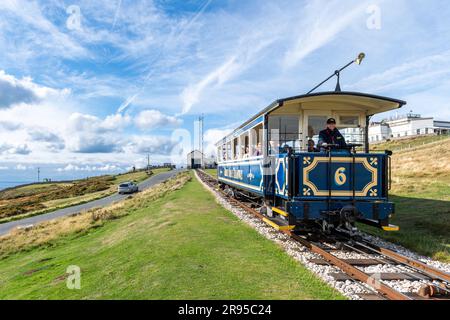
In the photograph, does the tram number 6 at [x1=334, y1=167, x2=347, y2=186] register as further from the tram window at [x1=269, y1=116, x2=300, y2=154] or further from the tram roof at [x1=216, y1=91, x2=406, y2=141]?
the tram roof at [x1=216, y1=91, x2=406, y2=141]

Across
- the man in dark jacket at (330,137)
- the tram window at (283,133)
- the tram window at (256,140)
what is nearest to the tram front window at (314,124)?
the tram window at (283,133)

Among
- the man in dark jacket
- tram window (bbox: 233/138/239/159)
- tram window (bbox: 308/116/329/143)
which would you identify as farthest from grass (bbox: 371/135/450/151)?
the man in dark jacket

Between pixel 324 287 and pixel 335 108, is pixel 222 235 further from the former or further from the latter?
pixel 335 108

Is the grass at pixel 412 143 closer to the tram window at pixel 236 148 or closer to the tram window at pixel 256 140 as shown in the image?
the tram window at pixel 236 148

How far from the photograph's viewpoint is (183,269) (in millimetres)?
6398

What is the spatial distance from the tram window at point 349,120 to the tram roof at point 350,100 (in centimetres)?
38

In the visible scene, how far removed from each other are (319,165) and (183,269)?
4.00 m

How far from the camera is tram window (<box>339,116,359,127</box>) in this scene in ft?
31.7

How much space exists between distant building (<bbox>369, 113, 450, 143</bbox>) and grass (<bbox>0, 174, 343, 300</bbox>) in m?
72.6

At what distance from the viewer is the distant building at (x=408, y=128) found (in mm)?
75875

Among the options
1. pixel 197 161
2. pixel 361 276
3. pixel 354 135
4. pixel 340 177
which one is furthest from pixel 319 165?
A: pixel 197 161

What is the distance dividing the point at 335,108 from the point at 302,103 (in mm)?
1035

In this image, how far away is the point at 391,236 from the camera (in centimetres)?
920
